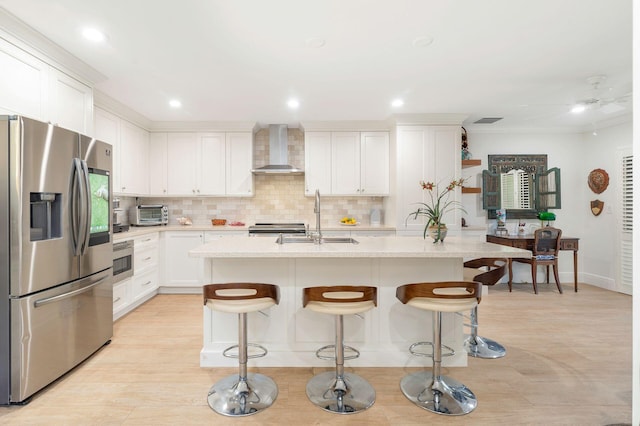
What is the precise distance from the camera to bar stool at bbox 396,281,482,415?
199 centimetres

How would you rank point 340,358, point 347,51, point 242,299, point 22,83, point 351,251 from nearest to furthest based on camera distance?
point 242,299, point 340,358, point 351,251, point 22,83, point 347,51

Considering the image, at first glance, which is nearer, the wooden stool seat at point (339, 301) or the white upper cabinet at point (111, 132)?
the wooden stool seat at point (339, 301)

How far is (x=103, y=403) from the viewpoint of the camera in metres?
2.09

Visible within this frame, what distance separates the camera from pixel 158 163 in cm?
494

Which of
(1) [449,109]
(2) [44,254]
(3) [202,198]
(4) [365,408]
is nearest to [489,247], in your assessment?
(4) [365,408]

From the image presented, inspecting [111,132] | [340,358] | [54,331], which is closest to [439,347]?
[340,358]

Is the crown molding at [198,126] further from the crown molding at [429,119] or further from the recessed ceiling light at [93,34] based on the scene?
the recessed ceiling light at [93,34]

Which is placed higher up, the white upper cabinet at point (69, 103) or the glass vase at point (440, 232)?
the white upper cabinet at point (69, 103)

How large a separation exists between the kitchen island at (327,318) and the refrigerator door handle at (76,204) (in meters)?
0.98

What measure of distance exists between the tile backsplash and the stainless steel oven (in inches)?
63.6

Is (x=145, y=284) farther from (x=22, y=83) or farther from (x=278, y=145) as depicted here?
(x=278, y=145)

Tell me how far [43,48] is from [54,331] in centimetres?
217

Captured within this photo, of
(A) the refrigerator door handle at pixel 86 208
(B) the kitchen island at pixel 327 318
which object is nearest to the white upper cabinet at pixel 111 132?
(A) the refrigerator door handle at pixel 86 208

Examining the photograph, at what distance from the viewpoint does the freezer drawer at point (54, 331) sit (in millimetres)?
2027
